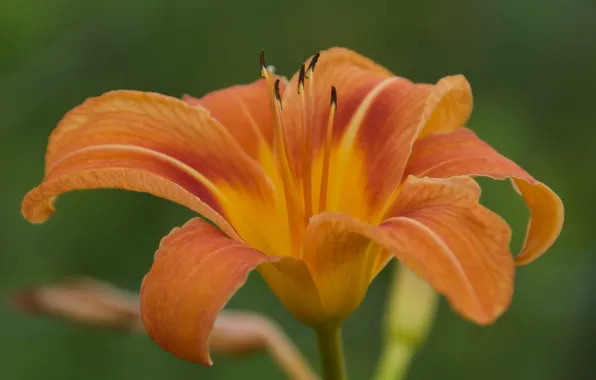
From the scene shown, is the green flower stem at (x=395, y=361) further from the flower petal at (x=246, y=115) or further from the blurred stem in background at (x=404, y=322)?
the flower petal at (x=246, y=115)

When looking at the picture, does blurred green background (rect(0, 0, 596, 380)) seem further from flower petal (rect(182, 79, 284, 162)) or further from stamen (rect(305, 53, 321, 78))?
stamen (rect(305, 53, 321, 78))

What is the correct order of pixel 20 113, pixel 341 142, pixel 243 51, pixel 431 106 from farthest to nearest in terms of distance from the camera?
pixel 243 51
pixel 20 113
pixel 341 142
pixel 431 106

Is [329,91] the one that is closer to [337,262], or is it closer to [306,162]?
[306,162]

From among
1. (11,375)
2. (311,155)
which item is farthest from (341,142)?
(11,375)

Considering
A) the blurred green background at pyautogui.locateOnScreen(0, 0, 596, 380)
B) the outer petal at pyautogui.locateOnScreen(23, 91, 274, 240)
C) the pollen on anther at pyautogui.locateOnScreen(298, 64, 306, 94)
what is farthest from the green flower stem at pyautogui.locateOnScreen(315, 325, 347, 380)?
the blurred green background at pyautogui.locateOnScreen(0, 0, 596, 380)

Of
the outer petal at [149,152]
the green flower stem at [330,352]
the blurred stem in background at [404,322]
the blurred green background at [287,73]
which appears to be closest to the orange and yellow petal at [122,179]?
the outer petal at [149,152]

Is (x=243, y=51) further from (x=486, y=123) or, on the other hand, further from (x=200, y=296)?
(x=200, y=296)
